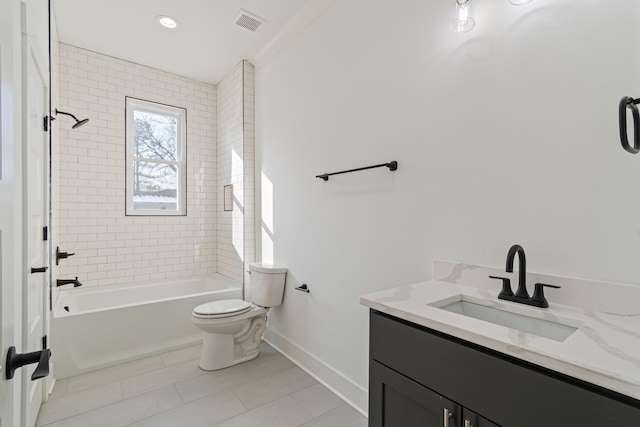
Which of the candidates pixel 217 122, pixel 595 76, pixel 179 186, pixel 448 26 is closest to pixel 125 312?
pixel 179 186

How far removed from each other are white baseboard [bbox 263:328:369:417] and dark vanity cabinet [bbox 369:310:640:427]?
838mm

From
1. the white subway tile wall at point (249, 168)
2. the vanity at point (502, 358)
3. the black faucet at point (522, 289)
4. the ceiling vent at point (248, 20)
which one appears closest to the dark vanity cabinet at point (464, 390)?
the vanity at point (502, 358)

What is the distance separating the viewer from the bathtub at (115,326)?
235 cm

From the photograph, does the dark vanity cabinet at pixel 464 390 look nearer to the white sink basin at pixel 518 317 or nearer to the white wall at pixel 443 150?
the white sink basin at pixel 518 317

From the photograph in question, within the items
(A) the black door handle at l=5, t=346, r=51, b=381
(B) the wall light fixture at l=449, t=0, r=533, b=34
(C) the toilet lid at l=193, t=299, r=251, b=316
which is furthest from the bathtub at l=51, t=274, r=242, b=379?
(B) the wall light fixture at l=449, t=0, r=533, b=34

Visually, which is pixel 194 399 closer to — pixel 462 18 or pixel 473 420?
pixel 473 420

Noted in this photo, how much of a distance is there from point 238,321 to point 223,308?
6.6 inches

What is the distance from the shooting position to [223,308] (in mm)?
2506

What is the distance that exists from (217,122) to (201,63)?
732 millimetres

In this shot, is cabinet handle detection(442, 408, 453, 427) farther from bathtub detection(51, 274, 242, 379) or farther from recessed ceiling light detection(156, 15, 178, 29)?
recessed ceiling light detection(156, 15, 178, 29)

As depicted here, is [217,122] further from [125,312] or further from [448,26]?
[448,26]

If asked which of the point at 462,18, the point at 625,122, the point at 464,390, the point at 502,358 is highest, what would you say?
the point at 462,18

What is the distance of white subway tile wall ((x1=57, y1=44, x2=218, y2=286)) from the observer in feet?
9.91

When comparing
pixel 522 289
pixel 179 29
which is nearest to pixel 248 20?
pixel 179 29
